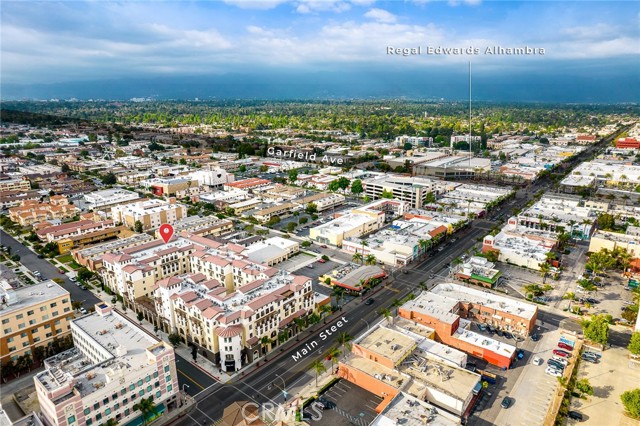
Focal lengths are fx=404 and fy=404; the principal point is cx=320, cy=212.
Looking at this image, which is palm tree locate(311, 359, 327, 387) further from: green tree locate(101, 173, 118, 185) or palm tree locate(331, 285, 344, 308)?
green tree locate(101, 173, 118, 185)

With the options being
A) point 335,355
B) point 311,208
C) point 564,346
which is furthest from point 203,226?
point 564,346

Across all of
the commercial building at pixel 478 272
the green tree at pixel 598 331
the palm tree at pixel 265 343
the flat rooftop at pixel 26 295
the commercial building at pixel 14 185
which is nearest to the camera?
the flat rooftop at pixel 26 295

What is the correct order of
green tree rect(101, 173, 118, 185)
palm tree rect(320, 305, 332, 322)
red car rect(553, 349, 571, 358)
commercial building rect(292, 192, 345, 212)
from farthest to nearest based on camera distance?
green tree rect(101, 173, 118, 185) → commercial building rect(292, 192, 345, 212) → palm tree rect(320, 305, 332, 322) → red car rect(553, 349, 571, 358)

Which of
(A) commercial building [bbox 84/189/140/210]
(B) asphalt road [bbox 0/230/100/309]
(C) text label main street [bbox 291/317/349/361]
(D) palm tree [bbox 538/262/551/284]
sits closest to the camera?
(C) text label main street [bbox 291/317/349/361]

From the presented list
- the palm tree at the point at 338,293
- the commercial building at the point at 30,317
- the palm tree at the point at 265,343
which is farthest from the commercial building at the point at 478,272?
the commercial building at the point at 30,317

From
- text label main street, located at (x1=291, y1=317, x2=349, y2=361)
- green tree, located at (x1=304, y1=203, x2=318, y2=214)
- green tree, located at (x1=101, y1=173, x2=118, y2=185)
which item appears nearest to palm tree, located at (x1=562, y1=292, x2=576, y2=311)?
text label main street, located at (x1=291, y1=317, x2=349, y2=361)

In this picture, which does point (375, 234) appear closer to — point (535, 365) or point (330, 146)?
point (535, 365)

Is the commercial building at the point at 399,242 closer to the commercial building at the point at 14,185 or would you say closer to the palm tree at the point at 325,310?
the palm tree at the point at 325,310
